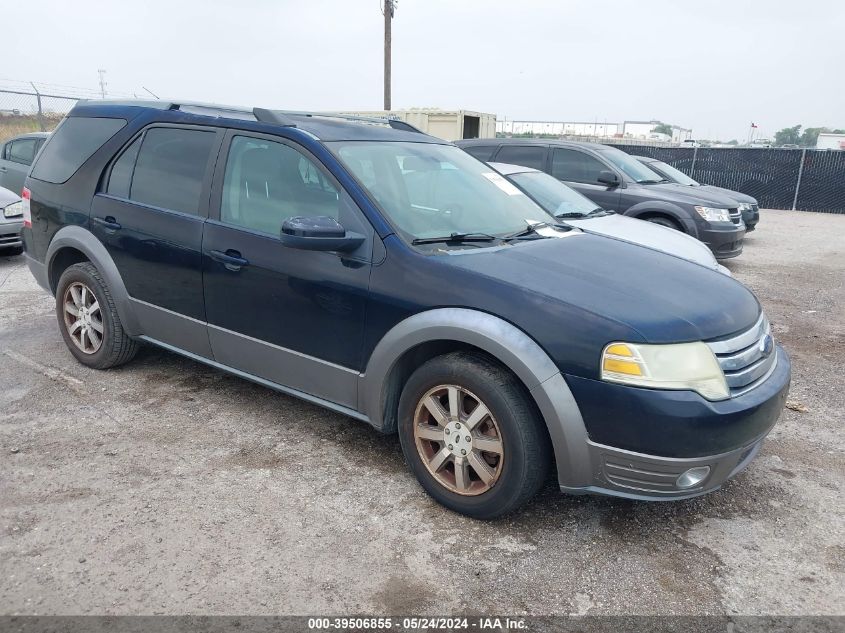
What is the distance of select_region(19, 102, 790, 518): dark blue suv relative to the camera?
8.69 feet

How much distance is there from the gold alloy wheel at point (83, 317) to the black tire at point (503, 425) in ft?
8.71

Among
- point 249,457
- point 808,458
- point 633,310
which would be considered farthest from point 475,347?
point 808,458

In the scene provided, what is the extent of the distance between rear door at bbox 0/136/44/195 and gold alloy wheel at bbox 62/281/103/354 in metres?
7.01

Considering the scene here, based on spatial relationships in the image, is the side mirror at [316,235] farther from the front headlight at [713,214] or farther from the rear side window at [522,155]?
the front headlight at [713,214]

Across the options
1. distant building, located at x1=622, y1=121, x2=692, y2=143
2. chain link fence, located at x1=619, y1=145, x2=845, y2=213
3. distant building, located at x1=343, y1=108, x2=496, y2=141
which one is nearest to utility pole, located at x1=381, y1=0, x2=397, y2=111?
distant building, located at x1=343, y1=108, x2=496, y2=141

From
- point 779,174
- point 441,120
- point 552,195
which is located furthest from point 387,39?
point 552,195

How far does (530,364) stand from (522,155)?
7390 mm

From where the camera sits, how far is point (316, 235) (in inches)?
121

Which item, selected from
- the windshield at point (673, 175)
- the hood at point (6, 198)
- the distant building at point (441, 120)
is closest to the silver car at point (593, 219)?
the windshield at point (673, 175)

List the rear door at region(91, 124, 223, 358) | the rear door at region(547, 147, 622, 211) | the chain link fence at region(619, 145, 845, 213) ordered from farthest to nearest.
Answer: the chain link fence at region(619, 145, 845, 213) < the rear door at region(547, 147, 622, 211) < the rear door at region(91, 124, 223, 358)

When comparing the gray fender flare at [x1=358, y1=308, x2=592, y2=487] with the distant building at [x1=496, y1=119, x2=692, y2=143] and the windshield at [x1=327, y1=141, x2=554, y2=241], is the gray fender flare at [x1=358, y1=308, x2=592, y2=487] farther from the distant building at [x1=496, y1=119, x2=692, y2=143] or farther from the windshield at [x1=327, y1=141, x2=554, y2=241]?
the distant building at [x1=496, y1=119, x2=692, y2=143]

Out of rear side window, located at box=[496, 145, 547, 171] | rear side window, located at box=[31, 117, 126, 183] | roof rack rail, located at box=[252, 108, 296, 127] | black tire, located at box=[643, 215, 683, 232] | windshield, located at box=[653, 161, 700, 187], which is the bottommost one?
black tire, located at box=[643, 215, 683, 232]

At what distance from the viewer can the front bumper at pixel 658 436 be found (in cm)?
255

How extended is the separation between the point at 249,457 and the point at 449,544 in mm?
1275
